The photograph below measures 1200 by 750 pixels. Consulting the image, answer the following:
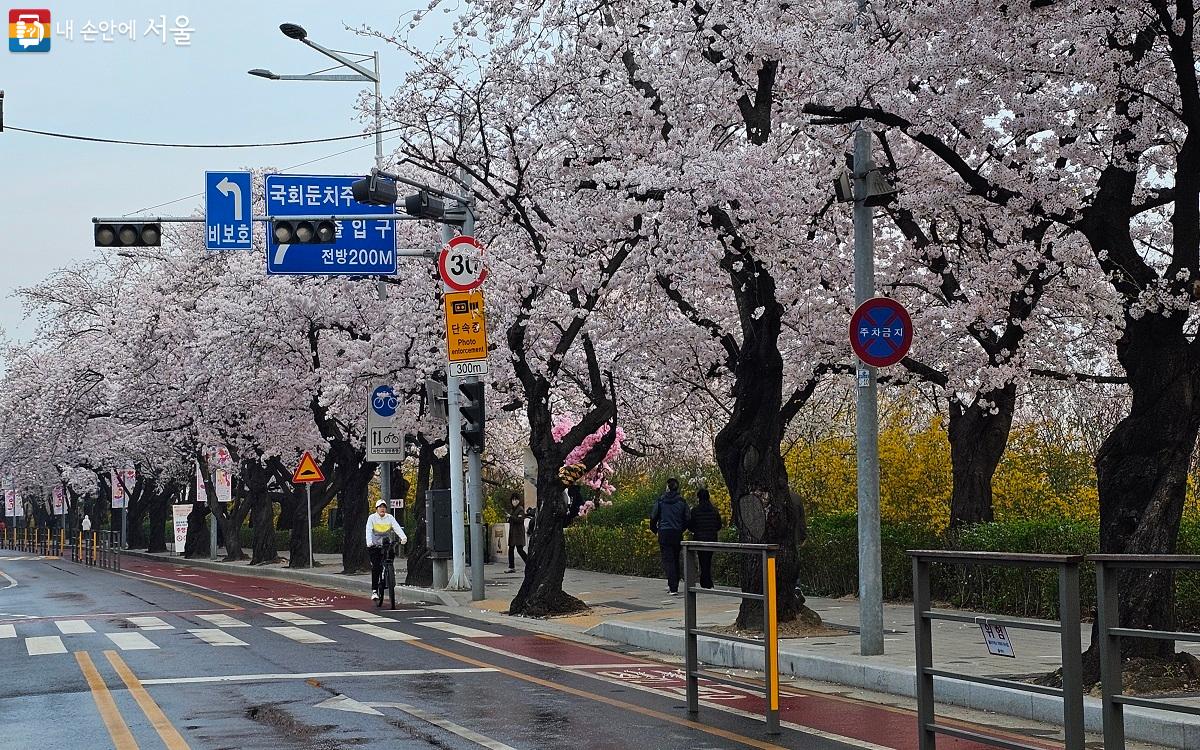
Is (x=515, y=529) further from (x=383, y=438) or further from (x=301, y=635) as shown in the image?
(x=301, y=635)

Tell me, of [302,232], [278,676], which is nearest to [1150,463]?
[278,676]

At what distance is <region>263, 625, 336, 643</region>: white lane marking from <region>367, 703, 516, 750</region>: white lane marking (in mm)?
6668

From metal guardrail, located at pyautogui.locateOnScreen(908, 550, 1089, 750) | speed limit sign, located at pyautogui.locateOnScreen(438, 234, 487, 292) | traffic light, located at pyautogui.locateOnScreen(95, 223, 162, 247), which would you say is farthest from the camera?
speed limit sign, located at pyautogui.locateOnScreen(438, 234, 487, 292)

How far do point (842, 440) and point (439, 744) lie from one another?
2405 cm

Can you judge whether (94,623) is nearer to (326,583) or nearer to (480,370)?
(480,370)

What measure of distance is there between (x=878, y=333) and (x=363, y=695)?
5.98 metres

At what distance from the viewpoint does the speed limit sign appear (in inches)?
969

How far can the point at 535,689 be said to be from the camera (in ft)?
43.6

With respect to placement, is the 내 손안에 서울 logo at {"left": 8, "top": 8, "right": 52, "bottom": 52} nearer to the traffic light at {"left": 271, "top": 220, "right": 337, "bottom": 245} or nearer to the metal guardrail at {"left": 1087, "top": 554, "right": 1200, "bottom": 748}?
the traffic light at {"left": 271, "top": 220, "right": 337, "bottom": 245}

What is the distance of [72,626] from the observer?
21609 mm

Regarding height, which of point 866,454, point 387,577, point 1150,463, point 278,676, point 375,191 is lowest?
point 278,676

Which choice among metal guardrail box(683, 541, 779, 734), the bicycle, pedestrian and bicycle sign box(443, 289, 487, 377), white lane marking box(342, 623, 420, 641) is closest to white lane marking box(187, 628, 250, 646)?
white lane marking box(342, 623, 420, 641)

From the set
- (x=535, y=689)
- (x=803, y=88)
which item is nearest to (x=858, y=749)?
(x=535, y=689)

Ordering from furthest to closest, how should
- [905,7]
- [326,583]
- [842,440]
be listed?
[326,583]
[842,440]
[905,7]
